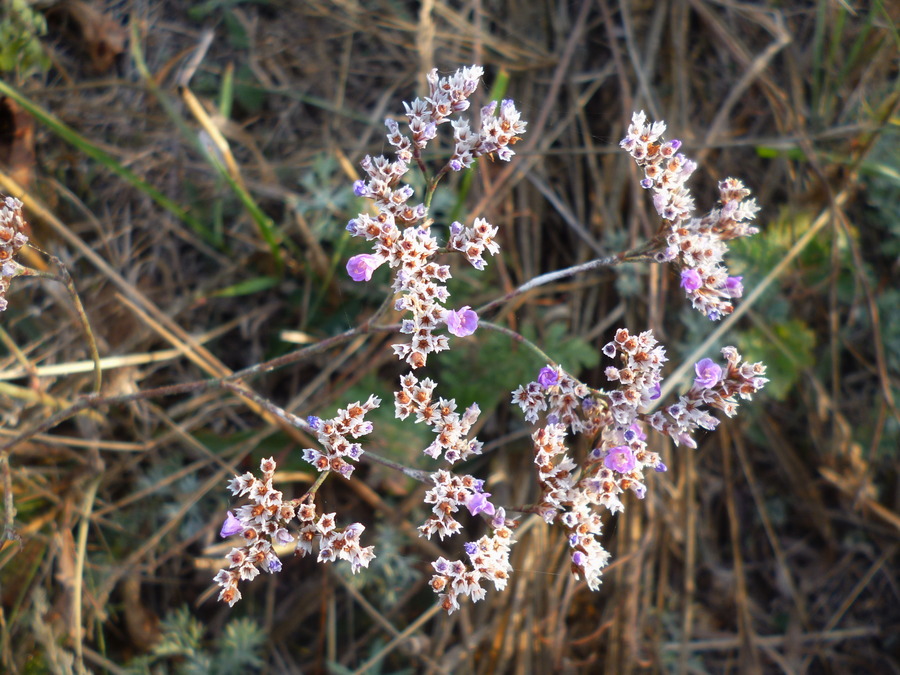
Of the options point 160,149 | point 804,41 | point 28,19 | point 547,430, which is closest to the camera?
point 547,430

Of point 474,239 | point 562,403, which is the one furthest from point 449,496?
point 474,239

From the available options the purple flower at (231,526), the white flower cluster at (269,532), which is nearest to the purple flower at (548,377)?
the white flower cluster at (269,532)

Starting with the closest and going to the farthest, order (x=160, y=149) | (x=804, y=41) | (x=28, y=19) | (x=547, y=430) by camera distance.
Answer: (x=547, y=430) < (x=28, y=19) < (x=160, y=149) < (x=804, y=41)

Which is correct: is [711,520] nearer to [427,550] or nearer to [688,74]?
[427,550]

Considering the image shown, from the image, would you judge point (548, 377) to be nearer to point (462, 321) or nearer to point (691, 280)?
point (462, 321)

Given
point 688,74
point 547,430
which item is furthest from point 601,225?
point 547,430

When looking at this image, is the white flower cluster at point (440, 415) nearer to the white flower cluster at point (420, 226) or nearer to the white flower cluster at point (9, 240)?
the white flower cluster at point (420, 226)
